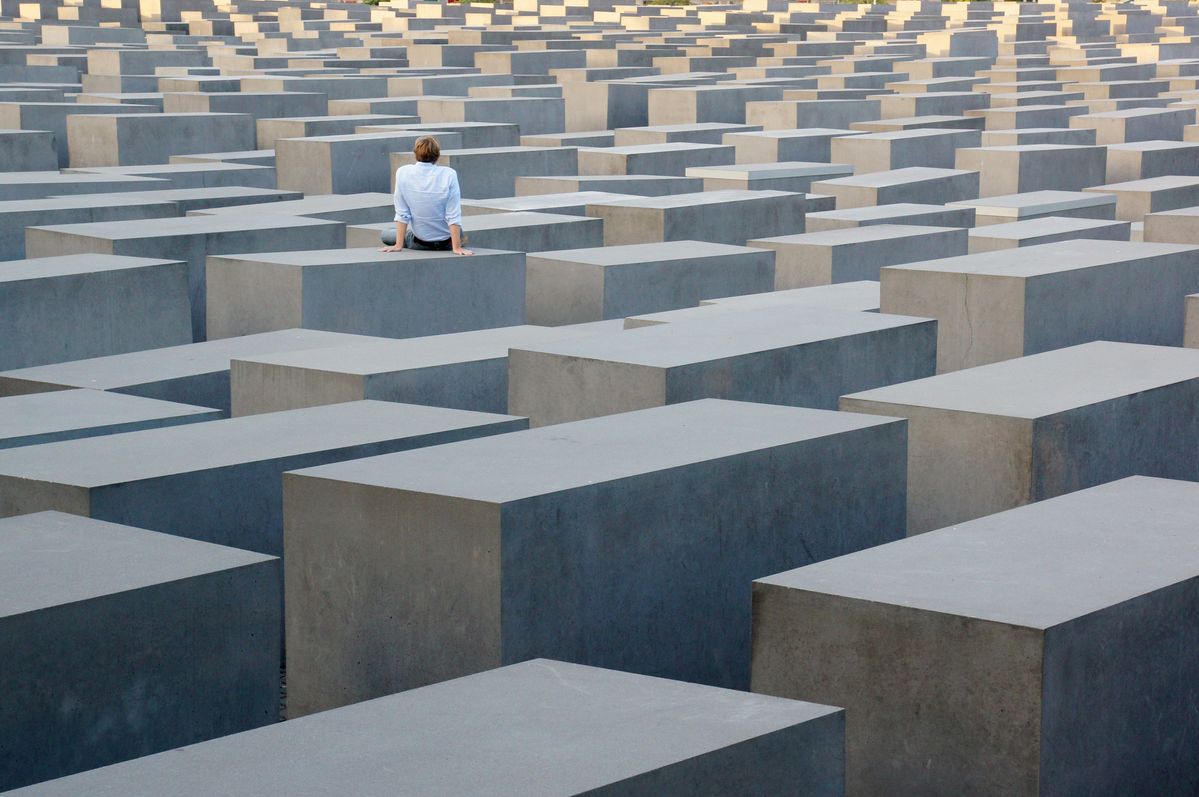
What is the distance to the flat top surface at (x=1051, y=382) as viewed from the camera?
266 inches

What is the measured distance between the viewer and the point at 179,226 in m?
11.5

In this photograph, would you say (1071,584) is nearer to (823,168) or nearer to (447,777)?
(447,777)

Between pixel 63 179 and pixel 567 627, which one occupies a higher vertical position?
pixel 63 179

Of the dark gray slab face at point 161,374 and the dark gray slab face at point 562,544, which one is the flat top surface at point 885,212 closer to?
the dark gray slab face at point 161,374

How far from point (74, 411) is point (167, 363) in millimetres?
1356

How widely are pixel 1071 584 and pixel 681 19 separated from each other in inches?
1581

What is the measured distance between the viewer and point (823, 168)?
16.3m

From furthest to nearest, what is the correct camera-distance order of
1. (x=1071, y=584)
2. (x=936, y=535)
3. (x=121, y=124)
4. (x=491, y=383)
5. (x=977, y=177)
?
(x=121, y=124) < (x=977, y=177) < (x=491, y=383) < (x=936, y=535) < (x=1071, y=584)

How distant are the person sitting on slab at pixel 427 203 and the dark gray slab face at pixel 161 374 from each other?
191cm

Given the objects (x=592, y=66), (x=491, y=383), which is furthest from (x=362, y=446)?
(x=592, y=66)

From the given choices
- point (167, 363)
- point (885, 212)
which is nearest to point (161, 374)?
point (167, 363)

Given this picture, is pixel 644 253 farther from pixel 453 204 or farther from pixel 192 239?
pixel 192 239

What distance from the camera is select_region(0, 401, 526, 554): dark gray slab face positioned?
570 centimetres

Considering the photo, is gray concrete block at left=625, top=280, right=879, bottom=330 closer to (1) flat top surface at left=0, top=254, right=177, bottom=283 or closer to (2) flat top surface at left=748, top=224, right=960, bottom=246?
(2) flat top surface at left=748, top=224, right=960, bottom=246
